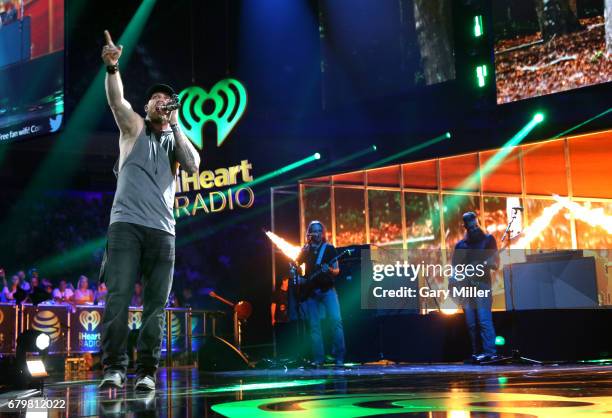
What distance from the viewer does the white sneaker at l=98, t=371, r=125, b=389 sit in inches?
170

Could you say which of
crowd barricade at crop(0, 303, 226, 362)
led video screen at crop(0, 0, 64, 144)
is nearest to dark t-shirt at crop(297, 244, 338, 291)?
crowd barricade at crop(0, 303, 226, 362)

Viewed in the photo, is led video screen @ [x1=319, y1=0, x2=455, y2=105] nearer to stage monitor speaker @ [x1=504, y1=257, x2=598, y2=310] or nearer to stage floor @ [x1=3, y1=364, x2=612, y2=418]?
stage monitor speaker @ [x1=504, y1=257, x2=598, y2=310]

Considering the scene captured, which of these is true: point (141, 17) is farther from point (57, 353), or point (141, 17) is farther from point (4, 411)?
point (4, 411)

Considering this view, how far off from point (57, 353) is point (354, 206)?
7714mm

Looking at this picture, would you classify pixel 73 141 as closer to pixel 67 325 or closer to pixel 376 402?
pixel 67 325

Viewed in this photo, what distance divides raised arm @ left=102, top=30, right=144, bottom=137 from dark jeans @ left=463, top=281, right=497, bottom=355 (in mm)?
6665

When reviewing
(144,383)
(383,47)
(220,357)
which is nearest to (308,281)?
(220,357)

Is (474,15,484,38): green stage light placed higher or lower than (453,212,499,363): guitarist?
higher

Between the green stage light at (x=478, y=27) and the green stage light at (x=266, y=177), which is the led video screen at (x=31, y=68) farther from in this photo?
the green stage light at (x=478, y=27)

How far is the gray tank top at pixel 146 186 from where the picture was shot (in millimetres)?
4453

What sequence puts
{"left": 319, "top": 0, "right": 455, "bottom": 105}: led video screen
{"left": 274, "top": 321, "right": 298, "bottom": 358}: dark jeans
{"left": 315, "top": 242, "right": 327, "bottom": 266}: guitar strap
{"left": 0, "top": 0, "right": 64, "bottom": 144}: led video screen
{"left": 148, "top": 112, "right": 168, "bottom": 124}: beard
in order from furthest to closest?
{"left": 319, "top": 0, "right": 455, "bottom": 105}: led video screen, {"left": 0, "top": 0, "right": 64, "bottom": 144}: led video screen, {"left": 274, "top": 321, "right": 298, "bottom": 358}: dark jeans, {"left": 315, "top": 242, "right": 327, "bottom": 266}: guitar strap, {"left": 148, "top": 112, "right": 168, "bottom": 124}: beard

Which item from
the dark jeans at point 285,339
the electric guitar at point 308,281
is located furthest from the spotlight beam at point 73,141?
the electric guitar at point 308,281

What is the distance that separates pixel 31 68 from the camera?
13117 mm

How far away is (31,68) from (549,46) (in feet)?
31.8
